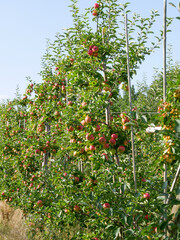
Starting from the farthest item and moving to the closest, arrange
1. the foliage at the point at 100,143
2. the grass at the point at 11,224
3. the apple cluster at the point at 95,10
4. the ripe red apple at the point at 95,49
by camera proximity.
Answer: the grass at the point at 11,224, the apple cluster at the point at 95,10, the ripe red apple at the point at 95,49, the foliage at the point at 100,143

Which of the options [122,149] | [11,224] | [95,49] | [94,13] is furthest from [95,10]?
→ [11,224]

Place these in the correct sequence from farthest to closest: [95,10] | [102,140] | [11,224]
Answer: [11,224] → [95,10] → [102,140]

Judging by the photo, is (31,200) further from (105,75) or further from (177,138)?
(177,138)

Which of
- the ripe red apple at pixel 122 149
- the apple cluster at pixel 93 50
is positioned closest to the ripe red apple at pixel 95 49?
the apple cluster at pixel 93 50

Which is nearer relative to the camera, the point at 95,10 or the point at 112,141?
the point at 112,141

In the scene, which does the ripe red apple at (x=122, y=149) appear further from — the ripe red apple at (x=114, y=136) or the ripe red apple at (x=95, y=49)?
the ripe red apple at (x=95, y=49)

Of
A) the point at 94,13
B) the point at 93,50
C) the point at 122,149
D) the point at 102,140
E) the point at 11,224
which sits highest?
the point at 94,13

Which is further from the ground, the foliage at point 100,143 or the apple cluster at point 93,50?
the apple cluster at point 93,50

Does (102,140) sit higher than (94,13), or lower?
lower

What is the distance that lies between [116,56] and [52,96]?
7.56ft

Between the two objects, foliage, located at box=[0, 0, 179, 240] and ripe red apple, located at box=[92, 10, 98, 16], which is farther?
ripe red apple, located at box=[92, 10, 98, 16]

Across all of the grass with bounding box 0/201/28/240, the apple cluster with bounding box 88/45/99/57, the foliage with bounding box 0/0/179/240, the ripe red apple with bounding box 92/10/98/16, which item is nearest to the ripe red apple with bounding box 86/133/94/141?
the foliage with bounding box 0/0/179/240

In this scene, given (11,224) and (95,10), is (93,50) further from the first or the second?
(11,224)

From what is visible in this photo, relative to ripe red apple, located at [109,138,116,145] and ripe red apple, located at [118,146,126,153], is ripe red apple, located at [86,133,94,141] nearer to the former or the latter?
ripe red apple, located at [109,138,116,145]
